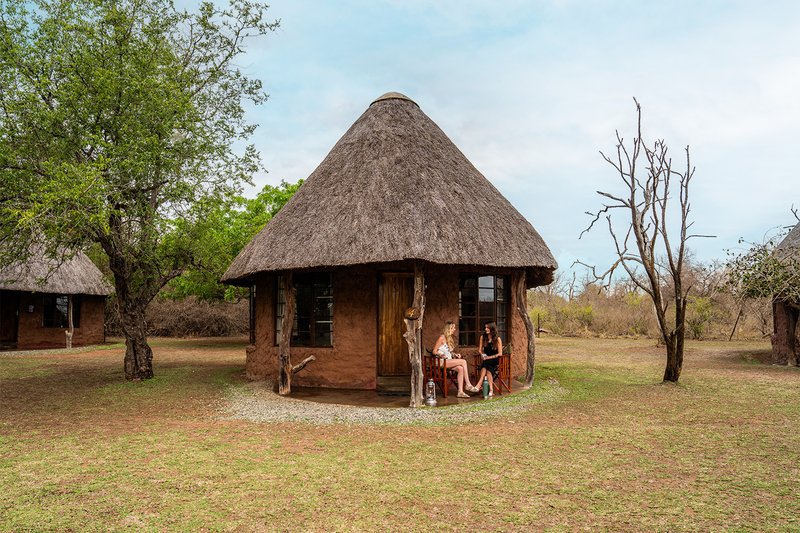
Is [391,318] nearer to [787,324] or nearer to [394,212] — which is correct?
[394,212]

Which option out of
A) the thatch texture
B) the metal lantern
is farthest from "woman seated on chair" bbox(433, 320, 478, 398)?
the thatch texture

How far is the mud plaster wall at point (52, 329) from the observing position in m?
20.1

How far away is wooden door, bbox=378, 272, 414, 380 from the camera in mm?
11305

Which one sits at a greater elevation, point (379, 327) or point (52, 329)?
point (379, 327)

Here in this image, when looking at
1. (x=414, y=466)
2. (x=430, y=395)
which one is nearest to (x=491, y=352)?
(x=430, y=395)

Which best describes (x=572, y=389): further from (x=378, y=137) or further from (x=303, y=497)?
(x=303, y=497)

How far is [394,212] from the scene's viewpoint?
9516 millimetres

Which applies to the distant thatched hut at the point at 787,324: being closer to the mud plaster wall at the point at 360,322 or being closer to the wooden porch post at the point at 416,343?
the mud plaster wall at the point at 360,322

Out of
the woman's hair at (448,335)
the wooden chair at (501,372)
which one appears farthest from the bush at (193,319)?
the woman's hair at (448,335)

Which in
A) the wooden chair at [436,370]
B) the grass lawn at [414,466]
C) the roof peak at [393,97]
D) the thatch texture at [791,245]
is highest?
the roof peak at [393,97]

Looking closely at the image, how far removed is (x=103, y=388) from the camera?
11.1 meters

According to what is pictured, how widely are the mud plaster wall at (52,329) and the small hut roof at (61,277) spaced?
827 mm

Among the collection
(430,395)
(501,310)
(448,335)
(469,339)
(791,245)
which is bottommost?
(430,395)

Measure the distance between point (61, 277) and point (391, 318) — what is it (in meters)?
15.0
